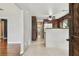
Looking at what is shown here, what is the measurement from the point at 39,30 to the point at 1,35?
560 cm

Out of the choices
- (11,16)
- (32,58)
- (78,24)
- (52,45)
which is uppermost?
(11,16)

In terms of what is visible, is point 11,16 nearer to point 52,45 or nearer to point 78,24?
point 52,45

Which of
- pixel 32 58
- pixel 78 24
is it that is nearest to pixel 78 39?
pixel 78 24

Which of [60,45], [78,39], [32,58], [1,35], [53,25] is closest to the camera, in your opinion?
[32,58]

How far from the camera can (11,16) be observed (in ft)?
38.6

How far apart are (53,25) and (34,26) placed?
16.2 feet

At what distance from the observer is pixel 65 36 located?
9.88 metres

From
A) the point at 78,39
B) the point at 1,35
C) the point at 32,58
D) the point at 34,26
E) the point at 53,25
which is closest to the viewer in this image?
the point at 32,58

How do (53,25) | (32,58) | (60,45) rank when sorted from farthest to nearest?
(53,25)
(60,45)
(32,58)

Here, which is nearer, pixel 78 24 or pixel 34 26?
pixel 78 24

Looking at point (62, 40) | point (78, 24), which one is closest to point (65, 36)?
point (62, 40)

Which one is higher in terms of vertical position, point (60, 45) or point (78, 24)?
point (78, 24)

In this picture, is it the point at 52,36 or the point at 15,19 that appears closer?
the point at 52,36

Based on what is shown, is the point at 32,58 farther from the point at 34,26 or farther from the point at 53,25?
the point at 53,25
